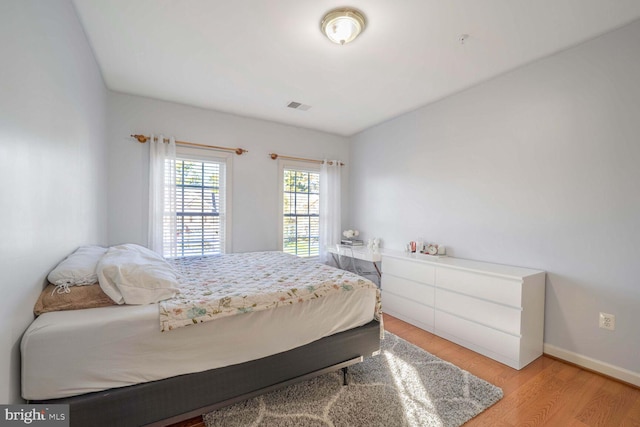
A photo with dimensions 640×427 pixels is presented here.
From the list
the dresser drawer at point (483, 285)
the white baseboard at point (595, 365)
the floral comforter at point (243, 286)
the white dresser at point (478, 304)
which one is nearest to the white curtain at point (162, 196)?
the floral comforter at point (243, 286)

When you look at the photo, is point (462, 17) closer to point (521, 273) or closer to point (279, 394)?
point (521, 273)

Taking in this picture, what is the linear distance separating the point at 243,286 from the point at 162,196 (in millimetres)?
2041

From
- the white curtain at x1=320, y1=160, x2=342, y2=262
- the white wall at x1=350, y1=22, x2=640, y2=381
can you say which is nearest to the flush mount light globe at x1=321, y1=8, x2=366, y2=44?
the white wall at x1=350, y1=22, x2=640, y2=381

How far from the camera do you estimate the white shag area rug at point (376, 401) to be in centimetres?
160

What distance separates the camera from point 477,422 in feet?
5.32

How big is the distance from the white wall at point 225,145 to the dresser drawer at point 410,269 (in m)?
1.60

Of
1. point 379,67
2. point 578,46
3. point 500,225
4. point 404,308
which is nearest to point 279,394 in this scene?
point 404,308

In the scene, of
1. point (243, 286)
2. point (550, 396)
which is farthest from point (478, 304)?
point (243, 286)

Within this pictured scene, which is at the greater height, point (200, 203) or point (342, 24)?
point (342, 24)

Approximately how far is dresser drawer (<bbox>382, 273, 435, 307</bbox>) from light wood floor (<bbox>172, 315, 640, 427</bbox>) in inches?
22.3

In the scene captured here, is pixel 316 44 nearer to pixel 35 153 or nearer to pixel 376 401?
pixel 35 153

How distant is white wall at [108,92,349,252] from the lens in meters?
3.13

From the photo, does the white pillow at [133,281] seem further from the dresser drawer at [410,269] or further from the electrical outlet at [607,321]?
the electrical outlet at [607,321]

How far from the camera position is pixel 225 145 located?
3.72m
